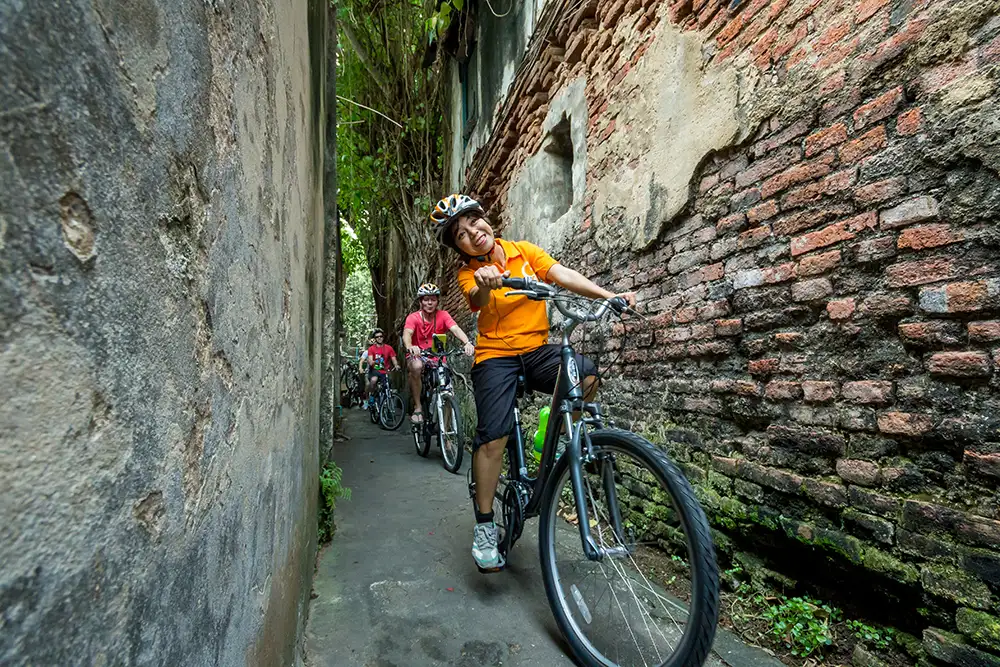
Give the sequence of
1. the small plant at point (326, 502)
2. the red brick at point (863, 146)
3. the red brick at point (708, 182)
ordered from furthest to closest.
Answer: the small plant at point (326, 502) → the red brick at point (708, 182) → the red brick at point (863, 146)

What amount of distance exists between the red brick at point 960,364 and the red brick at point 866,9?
4.06 feet

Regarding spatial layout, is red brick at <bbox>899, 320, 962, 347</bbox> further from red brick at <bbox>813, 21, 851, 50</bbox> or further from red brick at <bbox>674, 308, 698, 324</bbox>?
red brick at <bbox>813, 21, 851, 50</bbox>

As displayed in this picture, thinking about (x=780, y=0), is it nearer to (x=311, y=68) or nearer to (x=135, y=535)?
(x=311, y=68)

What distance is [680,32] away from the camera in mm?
2893

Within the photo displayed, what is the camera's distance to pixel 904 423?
172 centimetres

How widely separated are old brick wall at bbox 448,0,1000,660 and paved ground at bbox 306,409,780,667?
62 cm

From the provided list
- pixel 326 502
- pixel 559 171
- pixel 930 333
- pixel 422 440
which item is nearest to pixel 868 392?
pixel 930 333

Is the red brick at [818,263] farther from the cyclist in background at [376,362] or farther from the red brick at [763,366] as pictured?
the cyclist in background at [376,362]

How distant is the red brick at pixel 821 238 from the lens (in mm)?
1953

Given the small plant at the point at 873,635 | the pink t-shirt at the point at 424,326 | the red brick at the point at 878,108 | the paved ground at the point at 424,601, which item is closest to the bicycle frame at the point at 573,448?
the paved ground at the point at 424,601

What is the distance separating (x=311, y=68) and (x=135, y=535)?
6.99 feet

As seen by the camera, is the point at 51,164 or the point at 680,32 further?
the point at 680,32

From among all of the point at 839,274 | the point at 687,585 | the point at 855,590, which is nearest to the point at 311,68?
the point at 839,274

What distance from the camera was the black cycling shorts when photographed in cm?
238
